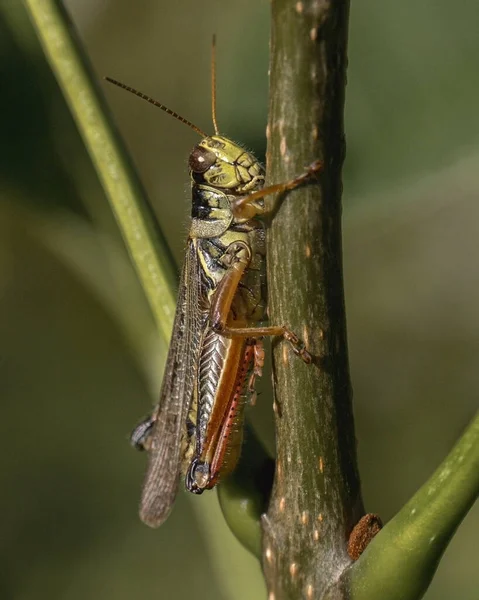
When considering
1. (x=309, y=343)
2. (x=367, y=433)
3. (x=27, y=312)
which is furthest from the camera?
(x=27, y=312)

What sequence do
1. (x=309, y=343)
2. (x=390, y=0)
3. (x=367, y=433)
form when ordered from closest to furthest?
(x=309, y=343), (x=390, y=0), (x=367, y=433)

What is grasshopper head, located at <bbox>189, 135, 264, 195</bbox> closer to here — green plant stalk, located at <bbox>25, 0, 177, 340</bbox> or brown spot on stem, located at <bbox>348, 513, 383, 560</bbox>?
green plant stalk, located at <bbox>25, 0, 177, 340</bbox>

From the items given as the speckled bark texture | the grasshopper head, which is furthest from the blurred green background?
the speckled bark texture

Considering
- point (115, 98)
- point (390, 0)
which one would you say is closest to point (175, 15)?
point (115, 98)

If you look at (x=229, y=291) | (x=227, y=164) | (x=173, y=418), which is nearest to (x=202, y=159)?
(x=227, y=164)

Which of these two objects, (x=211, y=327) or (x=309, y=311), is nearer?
(x=309, y=311)

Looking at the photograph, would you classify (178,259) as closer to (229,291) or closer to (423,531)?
(229,291)

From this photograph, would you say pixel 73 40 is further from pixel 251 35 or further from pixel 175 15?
pixel 175 15

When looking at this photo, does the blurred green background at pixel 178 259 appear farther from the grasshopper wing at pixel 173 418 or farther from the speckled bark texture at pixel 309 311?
the speckled bark texture at pixel 309 311
